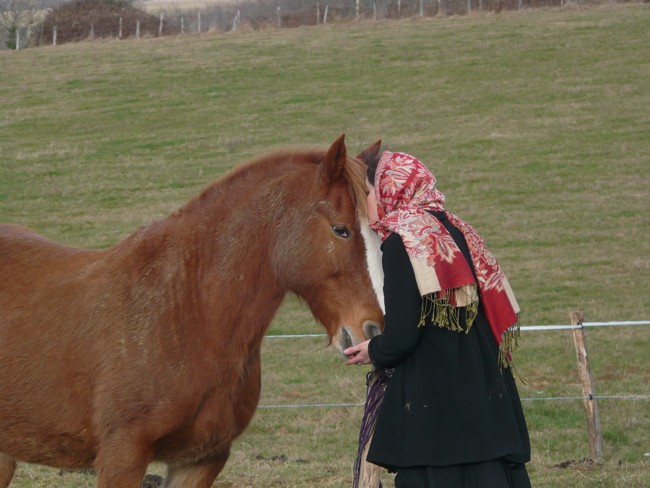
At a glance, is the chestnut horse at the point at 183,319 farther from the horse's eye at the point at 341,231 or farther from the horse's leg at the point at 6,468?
the horse's leg at the point at 6,468

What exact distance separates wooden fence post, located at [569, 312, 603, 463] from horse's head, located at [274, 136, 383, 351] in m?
3.75

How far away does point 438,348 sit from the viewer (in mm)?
3762

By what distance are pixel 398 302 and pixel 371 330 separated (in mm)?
280

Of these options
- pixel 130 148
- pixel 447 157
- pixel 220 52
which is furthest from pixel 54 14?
pixel 447 157

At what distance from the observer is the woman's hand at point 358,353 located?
3.81 m

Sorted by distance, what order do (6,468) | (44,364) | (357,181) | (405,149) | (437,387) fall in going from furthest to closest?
(405,149) < (6,468) < (44,364) < (357,181) < (437,387)

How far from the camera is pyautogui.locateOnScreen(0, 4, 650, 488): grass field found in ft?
28.0

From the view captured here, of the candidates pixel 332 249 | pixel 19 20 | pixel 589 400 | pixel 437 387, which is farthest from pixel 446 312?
pixel 19 20

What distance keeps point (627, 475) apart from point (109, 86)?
26.4 m

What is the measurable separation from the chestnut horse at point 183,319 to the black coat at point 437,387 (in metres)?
0.21

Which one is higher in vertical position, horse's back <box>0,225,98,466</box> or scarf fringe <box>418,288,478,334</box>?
scarf fringe <box>418,288,478,334</box>

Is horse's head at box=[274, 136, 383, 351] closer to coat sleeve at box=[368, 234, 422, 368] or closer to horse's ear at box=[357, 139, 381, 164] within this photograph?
horse's ear at box=[357, 139, 381, 164]

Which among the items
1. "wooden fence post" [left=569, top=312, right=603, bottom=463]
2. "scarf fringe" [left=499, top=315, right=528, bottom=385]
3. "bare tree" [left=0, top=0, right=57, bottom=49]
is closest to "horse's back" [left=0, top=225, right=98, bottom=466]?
"scarf fringe" [left=499, top=315, right=528, bottom=385]

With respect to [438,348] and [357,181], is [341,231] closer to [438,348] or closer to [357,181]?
[357,181]
